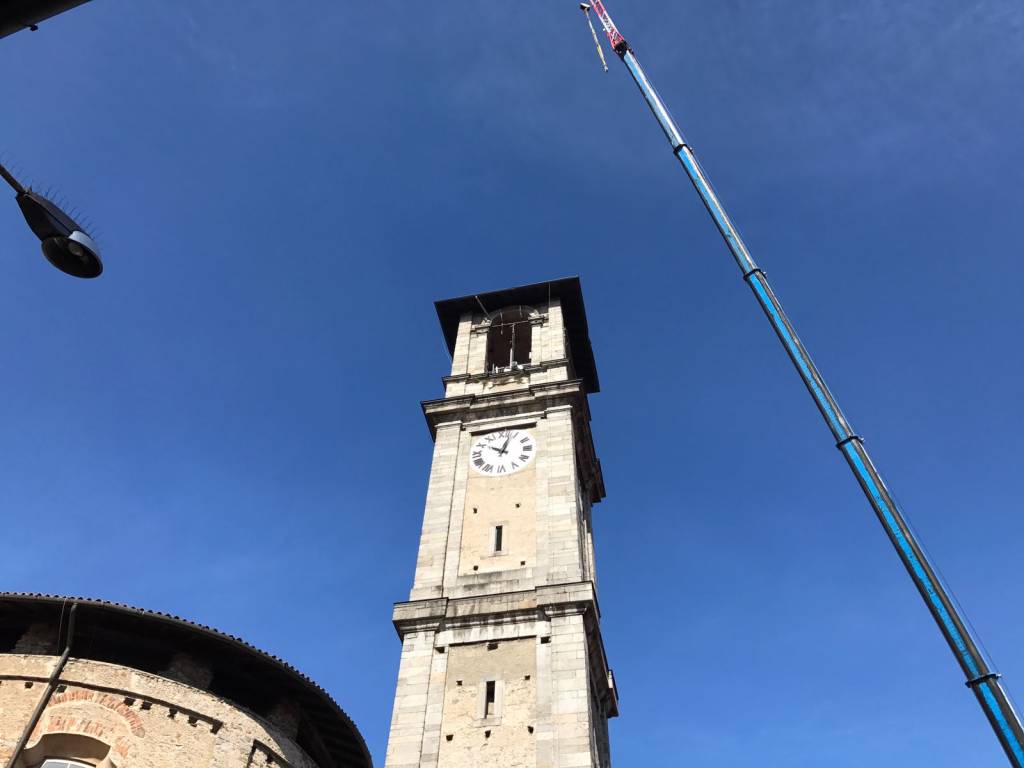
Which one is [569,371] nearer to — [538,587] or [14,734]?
[538,587]

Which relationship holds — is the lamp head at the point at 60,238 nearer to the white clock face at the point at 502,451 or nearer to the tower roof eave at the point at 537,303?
the white clock face at the point at 502,451

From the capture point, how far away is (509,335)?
38688 mm

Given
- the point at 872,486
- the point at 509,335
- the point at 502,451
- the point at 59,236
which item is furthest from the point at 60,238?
the point at 509,335

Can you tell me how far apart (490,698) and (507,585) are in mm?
3508

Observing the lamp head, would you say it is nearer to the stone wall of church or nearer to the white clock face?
the stone wall of church

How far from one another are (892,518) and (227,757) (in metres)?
14.7

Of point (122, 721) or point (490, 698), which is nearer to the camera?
point (122, 721)

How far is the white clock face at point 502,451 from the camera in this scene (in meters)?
29.9

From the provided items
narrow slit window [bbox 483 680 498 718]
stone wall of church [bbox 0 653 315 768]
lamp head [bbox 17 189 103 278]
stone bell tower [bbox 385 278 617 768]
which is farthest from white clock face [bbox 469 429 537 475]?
lamp head [bbox 17 189 103 278]

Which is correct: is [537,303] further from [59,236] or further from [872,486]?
[59,236]

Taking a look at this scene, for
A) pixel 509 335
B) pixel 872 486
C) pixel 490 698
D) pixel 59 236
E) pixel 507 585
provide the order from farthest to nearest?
pixel 509 335
pixel 507 585
pixel 490 698
pixel 872 486
pixel 59 236

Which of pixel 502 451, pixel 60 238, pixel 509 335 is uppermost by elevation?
pixel 509 335

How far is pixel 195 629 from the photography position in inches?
799

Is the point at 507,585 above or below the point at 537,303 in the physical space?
below
